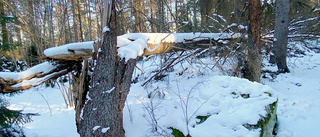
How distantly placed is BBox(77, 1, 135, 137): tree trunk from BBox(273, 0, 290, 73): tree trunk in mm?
5525

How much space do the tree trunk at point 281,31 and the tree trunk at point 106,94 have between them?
5.53m

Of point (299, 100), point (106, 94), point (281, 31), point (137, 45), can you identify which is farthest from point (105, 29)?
point (281, 31)

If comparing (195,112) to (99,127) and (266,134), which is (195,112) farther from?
(99,127)

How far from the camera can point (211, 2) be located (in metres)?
6.46

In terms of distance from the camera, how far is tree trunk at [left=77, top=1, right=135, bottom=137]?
8.03ft

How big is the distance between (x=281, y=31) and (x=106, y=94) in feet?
20.2

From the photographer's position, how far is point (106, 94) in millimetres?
2492

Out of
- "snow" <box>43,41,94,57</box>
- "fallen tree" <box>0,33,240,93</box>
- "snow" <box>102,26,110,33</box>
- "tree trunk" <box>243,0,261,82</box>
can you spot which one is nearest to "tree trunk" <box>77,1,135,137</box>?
"snow" <box>102,26,110,33</box>

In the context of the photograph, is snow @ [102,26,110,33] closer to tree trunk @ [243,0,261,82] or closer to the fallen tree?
the fallen tree

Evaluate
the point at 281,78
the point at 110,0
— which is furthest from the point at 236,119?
the point at 281,78

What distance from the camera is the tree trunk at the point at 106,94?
245 centimetres

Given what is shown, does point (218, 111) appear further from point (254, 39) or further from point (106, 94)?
point (254, 39)

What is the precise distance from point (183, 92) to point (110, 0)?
333cm

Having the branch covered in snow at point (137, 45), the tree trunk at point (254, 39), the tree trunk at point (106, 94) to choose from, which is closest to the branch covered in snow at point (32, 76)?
the branch covered in snow at point (137, 45)
